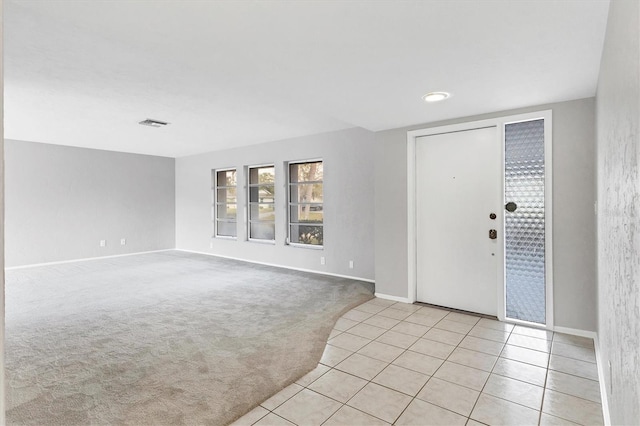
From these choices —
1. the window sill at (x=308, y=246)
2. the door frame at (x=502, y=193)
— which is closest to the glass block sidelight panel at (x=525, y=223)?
the door frame at (x=502, y=193)

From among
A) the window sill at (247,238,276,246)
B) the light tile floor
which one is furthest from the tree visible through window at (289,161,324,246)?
the light tile floor

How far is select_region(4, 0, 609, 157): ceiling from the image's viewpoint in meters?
1.80

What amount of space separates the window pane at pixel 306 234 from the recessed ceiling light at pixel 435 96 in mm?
3396

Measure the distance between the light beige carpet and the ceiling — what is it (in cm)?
224

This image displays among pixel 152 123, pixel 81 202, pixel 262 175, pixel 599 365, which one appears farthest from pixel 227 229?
pixel 599 365

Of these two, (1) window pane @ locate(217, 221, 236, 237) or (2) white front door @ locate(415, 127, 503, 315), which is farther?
(1) window pane @ locate(217, 221, 236, 237)

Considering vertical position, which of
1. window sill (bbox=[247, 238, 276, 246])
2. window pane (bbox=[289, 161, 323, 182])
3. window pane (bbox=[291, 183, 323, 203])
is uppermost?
window pane (bbox=[289, 161, 323, 182])

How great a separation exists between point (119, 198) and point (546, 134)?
8.04 meters

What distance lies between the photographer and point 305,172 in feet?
20.8

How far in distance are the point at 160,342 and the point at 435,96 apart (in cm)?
330

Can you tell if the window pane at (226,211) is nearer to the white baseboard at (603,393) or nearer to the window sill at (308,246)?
the window sill at (308,246)

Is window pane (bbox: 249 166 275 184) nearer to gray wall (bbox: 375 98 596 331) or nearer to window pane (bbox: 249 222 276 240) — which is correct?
window pane (bbox: 249 222 276 240)

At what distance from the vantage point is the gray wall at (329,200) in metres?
5.39

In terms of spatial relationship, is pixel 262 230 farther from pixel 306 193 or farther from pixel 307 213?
pixel 306 193
